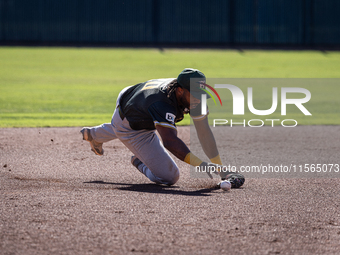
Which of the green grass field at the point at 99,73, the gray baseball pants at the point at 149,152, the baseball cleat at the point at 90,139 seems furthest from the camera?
the green grass field at the point at 99,73

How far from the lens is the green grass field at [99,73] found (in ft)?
36.6

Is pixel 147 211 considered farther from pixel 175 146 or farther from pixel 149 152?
pixel 149 152

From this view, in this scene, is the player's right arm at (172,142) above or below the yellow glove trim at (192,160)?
above

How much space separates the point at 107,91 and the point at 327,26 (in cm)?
1960

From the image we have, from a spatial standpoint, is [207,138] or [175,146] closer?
[175,146]

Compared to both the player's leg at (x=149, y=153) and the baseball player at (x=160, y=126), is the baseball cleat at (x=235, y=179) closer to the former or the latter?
the baseball player at (x=160, y=126)

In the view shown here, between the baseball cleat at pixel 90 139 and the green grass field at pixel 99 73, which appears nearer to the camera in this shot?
the baseball cleat at pixel 90 139

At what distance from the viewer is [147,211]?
13.9 feet

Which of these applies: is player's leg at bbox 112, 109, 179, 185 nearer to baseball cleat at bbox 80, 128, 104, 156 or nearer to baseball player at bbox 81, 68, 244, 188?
baseball player at bbox 81, 68, 244, 188

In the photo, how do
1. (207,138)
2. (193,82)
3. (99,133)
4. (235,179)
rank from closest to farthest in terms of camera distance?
1. (193,82)
2. (235,179)
3. (207,138)
4. (99,133)

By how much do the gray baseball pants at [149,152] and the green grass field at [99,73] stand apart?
4.38 metres

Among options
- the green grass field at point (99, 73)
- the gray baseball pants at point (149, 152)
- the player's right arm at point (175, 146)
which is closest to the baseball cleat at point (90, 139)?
the gray baseball pants at point (149, 152)

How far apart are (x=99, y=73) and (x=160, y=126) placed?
15.6m

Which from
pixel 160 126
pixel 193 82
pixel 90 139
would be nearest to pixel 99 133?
pixel 90 139
